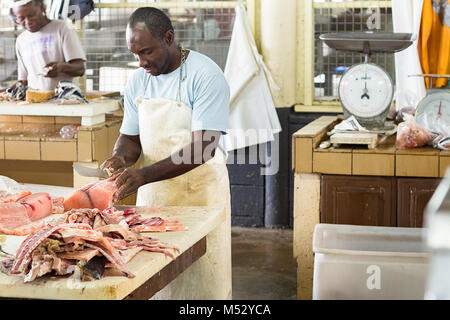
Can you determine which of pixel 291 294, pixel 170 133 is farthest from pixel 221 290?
pixel 291 294

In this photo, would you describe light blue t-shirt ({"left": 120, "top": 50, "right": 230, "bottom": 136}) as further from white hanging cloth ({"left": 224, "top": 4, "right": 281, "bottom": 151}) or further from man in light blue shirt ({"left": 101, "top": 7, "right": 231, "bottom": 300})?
white hanging cloth ({"left": 224, "top": 4, "right": 281, "bottom": 151})

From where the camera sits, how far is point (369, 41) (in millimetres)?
4402

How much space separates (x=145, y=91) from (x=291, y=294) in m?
2.27

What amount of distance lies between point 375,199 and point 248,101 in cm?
273

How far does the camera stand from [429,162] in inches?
163

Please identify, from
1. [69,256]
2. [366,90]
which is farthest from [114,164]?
[366,90]

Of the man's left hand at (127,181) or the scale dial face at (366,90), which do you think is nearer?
the man's left hand at (127,181)

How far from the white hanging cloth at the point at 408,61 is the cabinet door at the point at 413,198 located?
5.84 ft

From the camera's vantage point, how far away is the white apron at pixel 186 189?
3.83 meters

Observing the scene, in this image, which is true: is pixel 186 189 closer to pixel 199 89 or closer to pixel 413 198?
pixel 199 89

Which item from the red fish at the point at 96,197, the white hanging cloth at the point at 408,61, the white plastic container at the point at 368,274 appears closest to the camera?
the red fish at the point at 96,197

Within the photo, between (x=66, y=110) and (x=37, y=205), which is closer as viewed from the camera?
(x=37, y=205)

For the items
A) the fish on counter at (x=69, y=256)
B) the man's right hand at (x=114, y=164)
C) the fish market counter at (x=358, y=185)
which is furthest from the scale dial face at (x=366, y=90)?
the fish on counter at (x=69, y=256)

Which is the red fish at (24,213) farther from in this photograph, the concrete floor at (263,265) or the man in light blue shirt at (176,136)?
the concrete floor at (263,265)
